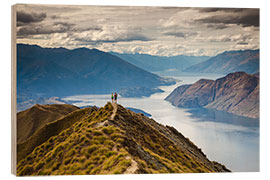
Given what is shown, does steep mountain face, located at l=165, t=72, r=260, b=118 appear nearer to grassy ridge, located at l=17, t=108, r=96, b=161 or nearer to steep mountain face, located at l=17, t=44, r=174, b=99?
steep mountain face, located at l=17, t=44, r=174, b=99

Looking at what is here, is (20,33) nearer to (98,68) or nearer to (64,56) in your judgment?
(64,56)

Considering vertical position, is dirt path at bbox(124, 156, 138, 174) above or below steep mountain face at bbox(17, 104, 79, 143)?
below

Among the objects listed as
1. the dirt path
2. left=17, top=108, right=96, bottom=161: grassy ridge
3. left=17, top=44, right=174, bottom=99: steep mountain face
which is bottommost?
the dirt path

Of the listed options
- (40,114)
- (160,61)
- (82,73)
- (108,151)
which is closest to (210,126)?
(160,61)

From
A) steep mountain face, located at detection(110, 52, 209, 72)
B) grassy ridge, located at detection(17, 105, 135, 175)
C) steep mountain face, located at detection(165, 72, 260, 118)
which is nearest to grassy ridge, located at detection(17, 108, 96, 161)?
grassy ridge, located at detection(17, 105, 135, 175)

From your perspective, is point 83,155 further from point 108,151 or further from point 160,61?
point 160,61

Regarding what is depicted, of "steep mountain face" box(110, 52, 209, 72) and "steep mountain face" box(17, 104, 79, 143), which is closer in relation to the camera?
"steep mountain face" box(110, 52, 209, 72)
